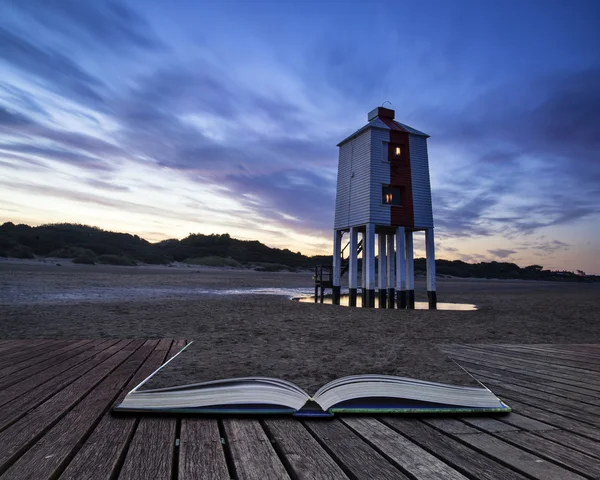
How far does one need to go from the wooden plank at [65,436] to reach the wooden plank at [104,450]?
58 mm

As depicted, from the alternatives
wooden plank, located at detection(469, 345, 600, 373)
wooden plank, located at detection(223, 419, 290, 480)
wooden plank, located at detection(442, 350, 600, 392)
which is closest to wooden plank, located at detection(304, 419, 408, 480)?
wooden plank, located at detection(223, 419, 290, 480)

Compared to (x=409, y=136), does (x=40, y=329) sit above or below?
below

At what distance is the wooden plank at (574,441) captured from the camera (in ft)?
7.23

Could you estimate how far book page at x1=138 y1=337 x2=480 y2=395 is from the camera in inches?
134

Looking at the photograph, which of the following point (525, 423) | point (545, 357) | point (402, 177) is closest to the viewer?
point (525, 423)

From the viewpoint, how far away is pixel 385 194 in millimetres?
18312

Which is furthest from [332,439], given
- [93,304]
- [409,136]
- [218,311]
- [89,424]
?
[409,136]

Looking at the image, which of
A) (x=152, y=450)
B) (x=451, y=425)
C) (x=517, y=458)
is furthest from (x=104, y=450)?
(x=517, y=458)

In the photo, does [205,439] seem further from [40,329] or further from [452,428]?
[40,329]

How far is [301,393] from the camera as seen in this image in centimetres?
296

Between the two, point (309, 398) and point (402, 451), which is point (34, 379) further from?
point (402, 451)

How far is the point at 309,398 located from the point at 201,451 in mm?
1077

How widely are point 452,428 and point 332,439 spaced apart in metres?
0.92

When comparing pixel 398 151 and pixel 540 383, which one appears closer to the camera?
pixel 540 383
